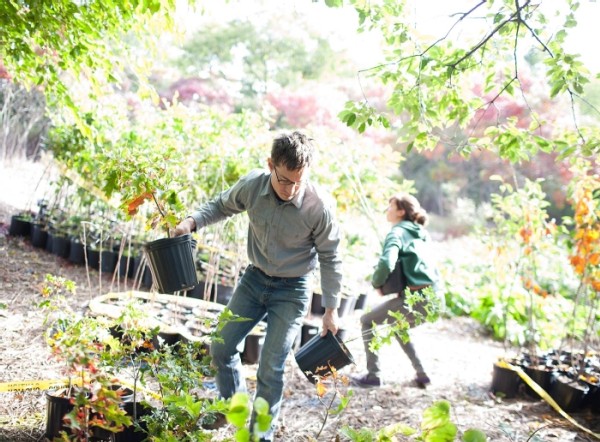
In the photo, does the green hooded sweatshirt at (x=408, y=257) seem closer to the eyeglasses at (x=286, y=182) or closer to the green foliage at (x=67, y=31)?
the eyeglasses at (x=286, y=182)

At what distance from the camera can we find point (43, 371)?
283 centimetres

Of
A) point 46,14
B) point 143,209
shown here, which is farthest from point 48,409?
point 143,209

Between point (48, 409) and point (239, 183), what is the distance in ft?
3.87

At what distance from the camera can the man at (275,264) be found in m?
2.31

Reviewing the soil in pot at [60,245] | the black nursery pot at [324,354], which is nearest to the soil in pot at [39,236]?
the soil in pot at [60,245]

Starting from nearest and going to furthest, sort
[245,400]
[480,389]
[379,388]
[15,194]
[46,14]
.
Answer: [245,400], [46,14], [379,388], [480,389], [15,194]

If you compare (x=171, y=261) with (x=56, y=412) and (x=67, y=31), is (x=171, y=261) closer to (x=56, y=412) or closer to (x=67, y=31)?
(x=56, y=412)

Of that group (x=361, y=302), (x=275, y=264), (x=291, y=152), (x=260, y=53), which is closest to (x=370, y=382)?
(x=275, y=264)

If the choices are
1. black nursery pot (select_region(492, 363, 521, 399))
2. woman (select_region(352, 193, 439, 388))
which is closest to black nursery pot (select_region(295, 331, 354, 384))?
woman (select_region(352, 193, 439, 388))

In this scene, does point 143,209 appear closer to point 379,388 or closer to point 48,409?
point 379,388

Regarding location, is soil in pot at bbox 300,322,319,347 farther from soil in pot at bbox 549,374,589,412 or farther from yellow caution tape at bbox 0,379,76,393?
yellow caution tape at bbox 0,379,76,393

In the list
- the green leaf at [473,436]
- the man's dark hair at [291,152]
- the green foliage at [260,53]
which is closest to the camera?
the green leaf at [473,436]

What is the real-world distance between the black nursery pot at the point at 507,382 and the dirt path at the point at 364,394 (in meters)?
0.07

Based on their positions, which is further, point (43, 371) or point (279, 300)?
point (43, 371)
